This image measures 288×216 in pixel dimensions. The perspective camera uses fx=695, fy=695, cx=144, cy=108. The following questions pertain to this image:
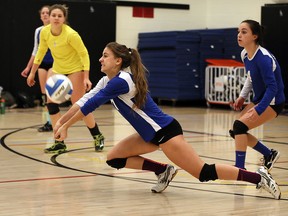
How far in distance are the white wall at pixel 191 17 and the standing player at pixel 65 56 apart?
30.9ft

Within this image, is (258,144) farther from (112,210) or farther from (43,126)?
(43,126)

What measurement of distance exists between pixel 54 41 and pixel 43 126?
2.97 meters

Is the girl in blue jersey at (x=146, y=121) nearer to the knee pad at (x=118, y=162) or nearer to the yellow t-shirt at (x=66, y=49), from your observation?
the knee pad at (x=118, y=162)

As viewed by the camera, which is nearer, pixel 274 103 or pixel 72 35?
pixel 274 103

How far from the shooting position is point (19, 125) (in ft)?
41.3

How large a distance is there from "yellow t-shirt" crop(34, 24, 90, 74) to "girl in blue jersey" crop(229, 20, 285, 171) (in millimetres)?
2552

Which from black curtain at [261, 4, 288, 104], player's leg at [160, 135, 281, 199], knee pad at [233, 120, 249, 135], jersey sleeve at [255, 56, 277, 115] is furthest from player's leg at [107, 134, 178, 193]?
black curtain at [261, 4, 288, 104]

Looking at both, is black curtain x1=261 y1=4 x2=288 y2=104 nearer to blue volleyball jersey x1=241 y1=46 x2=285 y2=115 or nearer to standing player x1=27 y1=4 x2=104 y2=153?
standing player x1=27 y1=4 x2=104 y2=153

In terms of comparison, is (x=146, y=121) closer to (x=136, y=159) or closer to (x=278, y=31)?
(x=136, y=159)

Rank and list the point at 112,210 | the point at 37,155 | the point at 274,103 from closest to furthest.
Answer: the point at 112,210 → the point at 274,103 → the point at 37,155

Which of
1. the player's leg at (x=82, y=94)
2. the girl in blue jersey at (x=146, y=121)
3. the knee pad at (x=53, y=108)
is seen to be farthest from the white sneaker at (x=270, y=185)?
the knee pad at (x=53, y=108)

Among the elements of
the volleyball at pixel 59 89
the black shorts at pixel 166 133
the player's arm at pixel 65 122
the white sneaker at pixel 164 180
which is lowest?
the white sneaker at pixel 164 180

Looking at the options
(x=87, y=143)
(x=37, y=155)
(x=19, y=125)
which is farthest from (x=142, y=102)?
(x=19, y=125)

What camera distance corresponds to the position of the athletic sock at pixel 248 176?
20.2 ft
